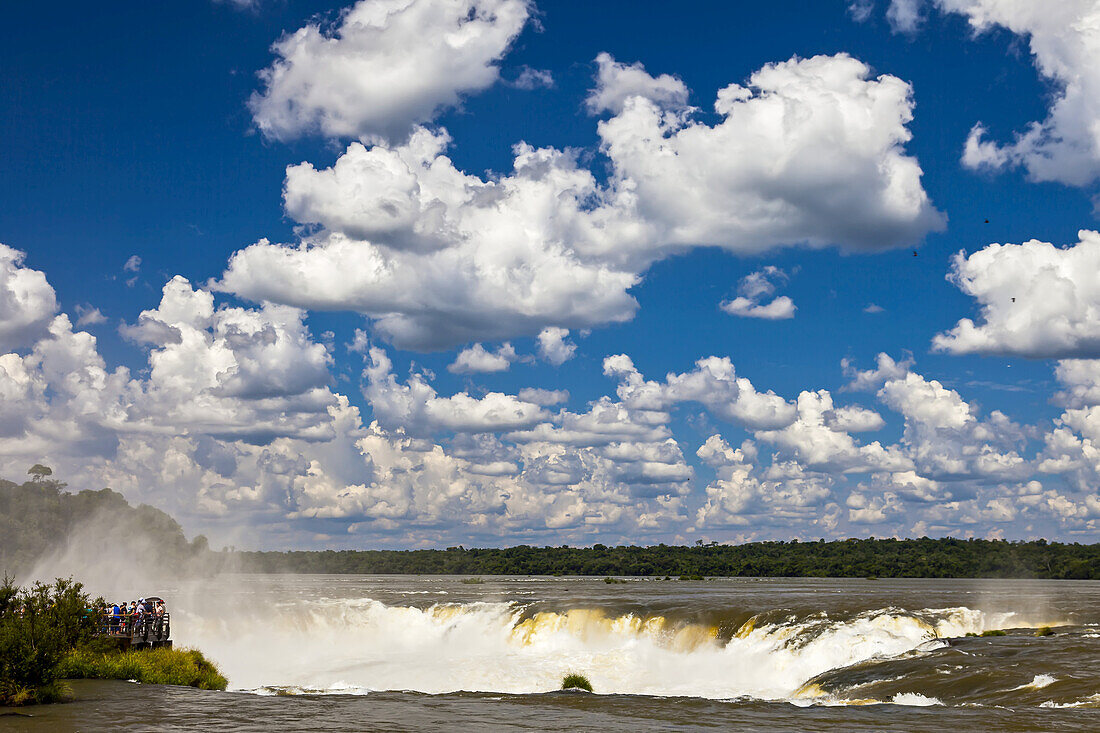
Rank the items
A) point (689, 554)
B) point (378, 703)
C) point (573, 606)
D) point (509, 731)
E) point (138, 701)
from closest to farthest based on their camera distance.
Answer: point (509, 731) < point (138, 701) < point (378, 703) < point (573, 606) < point (689, 554)

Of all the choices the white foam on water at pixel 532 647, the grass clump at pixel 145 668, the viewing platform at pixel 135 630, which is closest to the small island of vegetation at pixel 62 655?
the grass clump at pixel 145 668

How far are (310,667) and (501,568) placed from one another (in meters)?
146

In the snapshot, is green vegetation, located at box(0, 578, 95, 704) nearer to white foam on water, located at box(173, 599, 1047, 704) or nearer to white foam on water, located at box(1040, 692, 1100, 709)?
white foam on water, located at box(173, 599, 1047, 704)

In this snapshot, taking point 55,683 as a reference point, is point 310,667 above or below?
below

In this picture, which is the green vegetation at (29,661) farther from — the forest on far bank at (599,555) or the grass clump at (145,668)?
the forest on far bank at (599,555)

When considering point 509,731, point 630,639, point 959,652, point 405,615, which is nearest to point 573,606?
point 630,639

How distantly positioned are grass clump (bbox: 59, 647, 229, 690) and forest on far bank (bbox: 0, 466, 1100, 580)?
126592mm

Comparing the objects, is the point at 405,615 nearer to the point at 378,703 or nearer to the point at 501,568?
the point at 378,703

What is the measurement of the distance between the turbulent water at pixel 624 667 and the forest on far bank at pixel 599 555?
272ft

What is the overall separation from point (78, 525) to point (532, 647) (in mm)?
140783

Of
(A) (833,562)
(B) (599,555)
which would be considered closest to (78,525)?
(B) (599,555)

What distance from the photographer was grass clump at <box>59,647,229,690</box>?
94.0ft

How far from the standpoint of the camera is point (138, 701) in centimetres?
2533

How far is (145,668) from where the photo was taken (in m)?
A: 30.3
